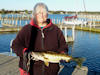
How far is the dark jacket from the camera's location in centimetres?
248

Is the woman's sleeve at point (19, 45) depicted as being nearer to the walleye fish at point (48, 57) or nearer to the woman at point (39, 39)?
the woman at point (39, 39)

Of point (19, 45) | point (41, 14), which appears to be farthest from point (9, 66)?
point (41, 14)

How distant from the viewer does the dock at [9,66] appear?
5504mm

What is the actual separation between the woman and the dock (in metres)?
3.12

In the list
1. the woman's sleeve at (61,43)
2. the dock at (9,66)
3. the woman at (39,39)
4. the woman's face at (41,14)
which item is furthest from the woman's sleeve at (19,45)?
the dock at (9,66)

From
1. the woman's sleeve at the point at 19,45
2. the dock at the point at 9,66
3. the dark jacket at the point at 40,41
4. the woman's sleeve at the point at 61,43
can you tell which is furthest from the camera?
the dock at the point at 9,66

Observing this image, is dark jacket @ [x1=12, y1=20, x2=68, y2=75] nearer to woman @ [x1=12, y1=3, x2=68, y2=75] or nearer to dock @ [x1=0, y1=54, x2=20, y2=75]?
woman @ [x1=12, y1=3, x2=68, y2=75]

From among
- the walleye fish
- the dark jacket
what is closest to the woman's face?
the dark jacket

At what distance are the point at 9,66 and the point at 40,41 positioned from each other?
402cm

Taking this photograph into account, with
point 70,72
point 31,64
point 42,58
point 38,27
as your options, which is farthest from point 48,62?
point 70,72

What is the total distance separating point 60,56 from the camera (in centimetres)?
257

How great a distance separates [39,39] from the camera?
253 cm

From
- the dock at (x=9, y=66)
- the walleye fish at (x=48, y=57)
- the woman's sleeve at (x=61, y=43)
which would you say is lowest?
the dock at (x=9, y=66)

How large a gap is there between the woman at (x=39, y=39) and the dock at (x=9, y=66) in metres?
3.12
